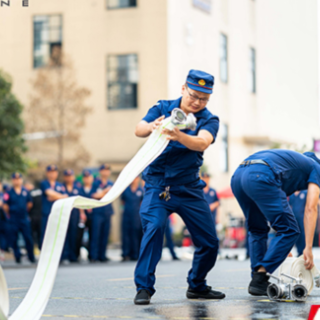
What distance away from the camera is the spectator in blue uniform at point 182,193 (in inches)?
228

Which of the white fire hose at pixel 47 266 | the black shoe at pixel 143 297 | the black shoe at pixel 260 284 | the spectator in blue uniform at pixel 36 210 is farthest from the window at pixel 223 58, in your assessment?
the white fire hose at pixel 47 266

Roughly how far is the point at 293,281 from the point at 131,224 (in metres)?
9.32

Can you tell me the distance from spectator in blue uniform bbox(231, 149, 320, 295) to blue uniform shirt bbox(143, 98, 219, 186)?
51 centimetres

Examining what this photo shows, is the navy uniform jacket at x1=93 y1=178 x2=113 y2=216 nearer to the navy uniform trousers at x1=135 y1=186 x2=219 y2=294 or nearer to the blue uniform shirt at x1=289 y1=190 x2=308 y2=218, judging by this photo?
the blue uniform shirt at x1=289 y1=190 x2=308 y2=218

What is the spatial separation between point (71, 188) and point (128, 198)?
1.29 m

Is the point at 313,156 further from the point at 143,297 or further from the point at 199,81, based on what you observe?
the point at 143,297

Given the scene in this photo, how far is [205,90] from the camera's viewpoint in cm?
594

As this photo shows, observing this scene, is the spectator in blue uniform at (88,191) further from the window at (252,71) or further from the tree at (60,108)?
the window at (252,71)

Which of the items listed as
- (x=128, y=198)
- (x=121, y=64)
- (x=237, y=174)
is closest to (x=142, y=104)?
(x=121, y=64)

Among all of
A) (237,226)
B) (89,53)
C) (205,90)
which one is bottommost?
(237,226)

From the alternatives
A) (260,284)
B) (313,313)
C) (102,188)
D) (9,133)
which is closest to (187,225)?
(260,284)

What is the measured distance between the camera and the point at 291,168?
623 cm

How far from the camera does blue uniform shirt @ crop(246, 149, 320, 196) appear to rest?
20.3 feet

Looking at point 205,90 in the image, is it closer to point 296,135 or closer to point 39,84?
point 39,84
